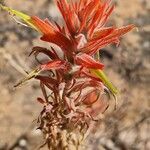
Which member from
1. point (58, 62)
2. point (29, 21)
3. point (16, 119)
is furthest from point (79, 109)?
point (16, 119)

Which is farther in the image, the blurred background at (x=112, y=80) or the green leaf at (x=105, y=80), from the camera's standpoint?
the blurred background at (x=112, y=80)

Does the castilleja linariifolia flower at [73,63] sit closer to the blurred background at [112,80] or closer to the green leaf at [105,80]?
the green leaf at [105,80]

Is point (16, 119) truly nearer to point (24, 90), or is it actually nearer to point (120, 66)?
point (24, 90)

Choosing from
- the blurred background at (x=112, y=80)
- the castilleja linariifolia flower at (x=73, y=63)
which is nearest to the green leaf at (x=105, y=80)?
the castilleja linariifolia flower at (x=73, y=63)

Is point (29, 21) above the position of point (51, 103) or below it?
above

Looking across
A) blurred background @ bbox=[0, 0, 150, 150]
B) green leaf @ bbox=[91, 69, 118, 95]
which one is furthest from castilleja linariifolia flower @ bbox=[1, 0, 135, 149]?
blurred background @ bbox=[0, 0, 150, 150]
